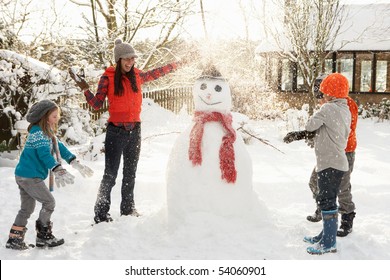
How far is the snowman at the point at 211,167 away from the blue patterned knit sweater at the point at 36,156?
3.86ft

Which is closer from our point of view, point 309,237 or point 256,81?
point 309,237

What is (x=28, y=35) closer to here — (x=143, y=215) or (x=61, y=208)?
(x=61, y=208)

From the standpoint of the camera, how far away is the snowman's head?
173 inches

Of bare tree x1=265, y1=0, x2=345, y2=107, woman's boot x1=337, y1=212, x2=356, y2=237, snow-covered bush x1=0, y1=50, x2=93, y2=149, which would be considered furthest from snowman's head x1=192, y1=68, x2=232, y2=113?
bare tree x1=265, y1=0, x2=345, y2=107

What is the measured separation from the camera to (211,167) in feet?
14.1

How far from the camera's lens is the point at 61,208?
17.1 ft

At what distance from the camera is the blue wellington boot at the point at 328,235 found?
12.6 ft

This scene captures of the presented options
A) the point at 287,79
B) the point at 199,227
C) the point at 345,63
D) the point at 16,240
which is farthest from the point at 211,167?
the point at 345,63

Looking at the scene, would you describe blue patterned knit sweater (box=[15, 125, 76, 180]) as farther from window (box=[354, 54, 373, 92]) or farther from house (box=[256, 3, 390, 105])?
window (box=[354, 54, 373, 92])

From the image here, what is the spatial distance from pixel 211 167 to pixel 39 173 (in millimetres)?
1569

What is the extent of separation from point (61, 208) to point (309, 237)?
9.28 feet

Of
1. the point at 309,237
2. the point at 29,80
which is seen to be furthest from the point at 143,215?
the point at 29,80

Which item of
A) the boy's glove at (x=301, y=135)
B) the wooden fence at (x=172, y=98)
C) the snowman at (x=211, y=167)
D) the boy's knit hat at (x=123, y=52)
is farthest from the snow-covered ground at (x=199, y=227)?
the wooden fence at (x=172, y=98)

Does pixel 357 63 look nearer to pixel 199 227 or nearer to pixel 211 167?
pixel 211 167
